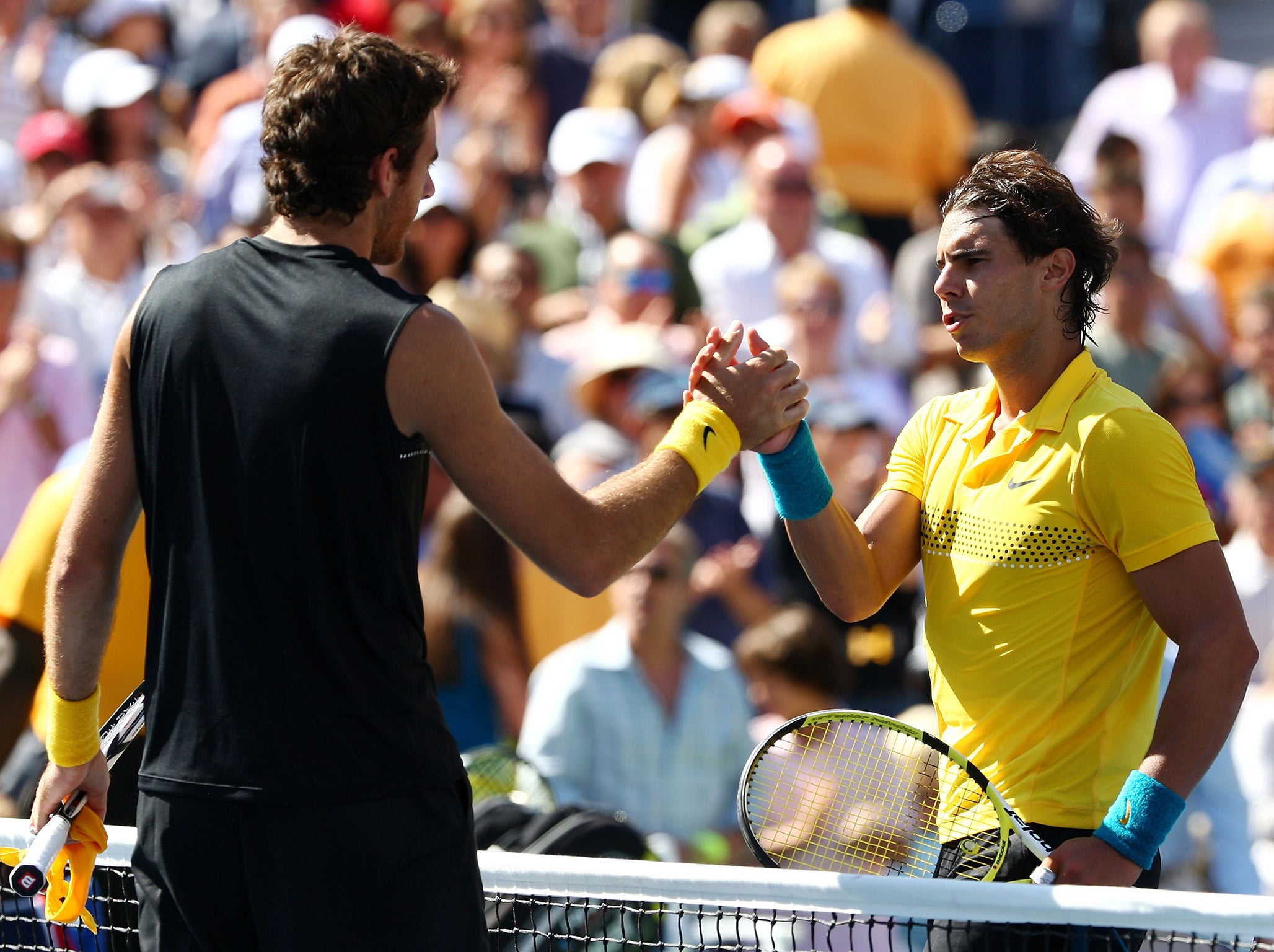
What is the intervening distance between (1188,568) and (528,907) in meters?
1.74

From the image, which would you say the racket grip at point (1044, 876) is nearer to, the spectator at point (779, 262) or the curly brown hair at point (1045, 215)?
the curly brown hair at point (1045, 215)

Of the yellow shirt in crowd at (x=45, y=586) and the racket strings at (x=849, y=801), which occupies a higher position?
the yellow shirt in crowd at (x=45, y=586)

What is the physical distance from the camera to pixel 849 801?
3119 mm

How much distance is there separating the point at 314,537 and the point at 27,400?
4.62 metres

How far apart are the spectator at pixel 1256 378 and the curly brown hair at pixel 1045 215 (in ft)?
13.7

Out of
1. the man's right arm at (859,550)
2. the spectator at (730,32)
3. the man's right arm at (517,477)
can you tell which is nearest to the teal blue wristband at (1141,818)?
the man's right arm at (859,550)

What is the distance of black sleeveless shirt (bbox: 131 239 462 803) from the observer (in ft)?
8.29

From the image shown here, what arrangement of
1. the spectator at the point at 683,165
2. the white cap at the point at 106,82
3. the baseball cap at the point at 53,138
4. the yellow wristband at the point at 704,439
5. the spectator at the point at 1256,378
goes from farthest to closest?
the spectator at the point at 683,165
the white cap at the point at 106,82
the baseball cap at the point at 53,138
the spectator at the point at 1256,378
the yellow wristband at the point at 704,439

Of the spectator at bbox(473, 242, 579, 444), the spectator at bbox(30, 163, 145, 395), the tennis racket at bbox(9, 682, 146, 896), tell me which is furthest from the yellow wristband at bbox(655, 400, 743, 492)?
the spectator at bbox(30, 163, 145, 395)

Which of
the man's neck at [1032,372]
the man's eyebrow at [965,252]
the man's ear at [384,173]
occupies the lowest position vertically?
the man's neck at [1032,372]

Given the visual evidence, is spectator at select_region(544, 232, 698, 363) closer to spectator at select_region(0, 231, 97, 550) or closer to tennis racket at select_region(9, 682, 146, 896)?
spectator at select_region(0, 231, 97, 550)

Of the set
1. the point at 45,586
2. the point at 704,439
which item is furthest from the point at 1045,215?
the point at 45,586

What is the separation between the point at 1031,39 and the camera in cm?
1166

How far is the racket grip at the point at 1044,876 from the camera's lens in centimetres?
274
